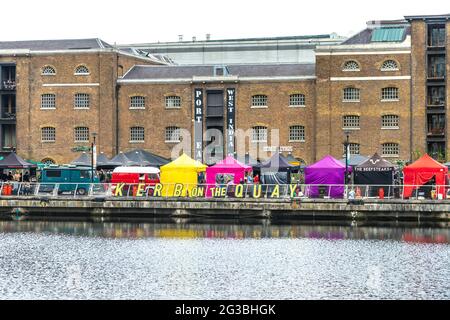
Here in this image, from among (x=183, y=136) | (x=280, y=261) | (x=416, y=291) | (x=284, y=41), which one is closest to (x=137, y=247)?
(x=280, y=261)

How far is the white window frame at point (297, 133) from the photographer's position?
9650 centimetres

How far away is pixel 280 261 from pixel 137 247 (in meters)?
9.57

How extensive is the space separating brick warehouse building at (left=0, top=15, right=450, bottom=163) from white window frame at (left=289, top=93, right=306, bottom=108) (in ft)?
0.29

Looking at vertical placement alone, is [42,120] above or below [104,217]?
above

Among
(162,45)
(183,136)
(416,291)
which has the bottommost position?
(416,291)

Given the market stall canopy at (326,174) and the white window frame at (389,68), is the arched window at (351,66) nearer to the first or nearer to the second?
the white window frame at (389,68)

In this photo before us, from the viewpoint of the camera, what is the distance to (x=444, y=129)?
9288cm

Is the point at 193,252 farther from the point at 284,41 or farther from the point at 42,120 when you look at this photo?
the point at 284,41

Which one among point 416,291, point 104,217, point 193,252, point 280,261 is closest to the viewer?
point 416,291

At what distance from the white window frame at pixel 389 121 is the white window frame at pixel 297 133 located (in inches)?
277

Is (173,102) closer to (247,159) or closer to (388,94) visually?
(247,159)

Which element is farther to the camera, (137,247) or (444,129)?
(444,129)

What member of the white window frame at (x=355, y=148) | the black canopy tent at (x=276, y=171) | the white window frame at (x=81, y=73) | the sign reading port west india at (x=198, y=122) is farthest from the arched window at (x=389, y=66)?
the white window frame at (x=81, y=73)

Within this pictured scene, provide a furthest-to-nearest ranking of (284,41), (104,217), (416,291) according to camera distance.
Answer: (284,41)
(104,217)
(416,291)
